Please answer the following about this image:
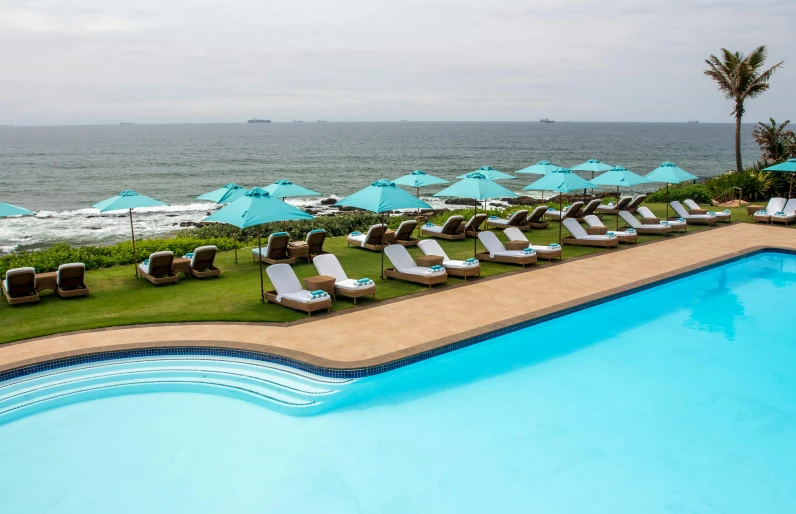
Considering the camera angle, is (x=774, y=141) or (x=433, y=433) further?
(x=774, y=141)

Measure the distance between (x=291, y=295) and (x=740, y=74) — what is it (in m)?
25.4

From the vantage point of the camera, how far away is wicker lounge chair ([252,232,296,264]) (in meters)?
13.6

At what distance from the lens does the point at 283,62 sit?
65.2 meters

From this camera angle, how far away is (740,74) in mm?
26969

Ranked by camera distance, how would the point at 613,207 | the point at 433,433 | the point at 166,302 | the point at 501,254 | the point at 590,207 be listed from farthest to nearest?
the point at 613,207
the point at 590,207
the point at 501,254
the point at 166,302
the point at 433,433

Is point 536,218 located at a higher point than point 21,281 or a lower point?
higher

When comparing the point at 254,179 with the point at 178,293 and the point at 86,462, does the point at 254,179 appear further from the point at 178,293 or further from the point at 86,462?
the point at 86,462

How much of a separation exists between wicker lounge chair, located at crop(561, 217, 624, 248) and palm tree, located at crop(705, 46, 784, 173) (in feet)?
54.3

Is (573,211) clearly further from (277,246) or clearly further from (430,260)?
(277,246)

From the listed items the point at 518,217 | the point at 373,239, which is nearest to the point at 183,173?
the point at 518,217

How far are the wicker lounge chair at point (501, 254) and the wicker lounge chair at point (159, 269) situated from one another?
6606 mm

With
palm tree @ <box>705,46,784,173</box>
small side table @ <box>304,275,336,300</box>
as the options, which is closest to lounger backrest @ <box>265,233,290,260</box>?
small side table @ <box>304,275,336,300</box>

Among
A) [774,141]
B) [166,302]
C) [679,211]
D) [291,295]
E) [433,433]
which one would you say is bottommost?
[433,433]

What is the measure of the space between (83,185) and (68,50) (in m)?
15.3
